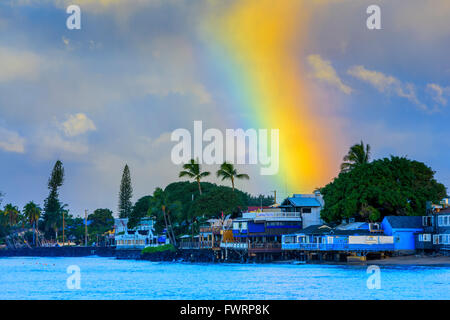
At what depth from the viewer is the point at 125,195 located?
17025 cm

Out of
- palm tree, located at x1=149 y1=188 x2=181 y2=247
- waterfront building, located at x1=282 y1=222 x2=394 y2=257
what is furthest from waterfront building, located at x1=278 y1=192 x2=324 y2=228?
Answer: palm tree, located at x1=149 y1=188 x2=181 y2=247

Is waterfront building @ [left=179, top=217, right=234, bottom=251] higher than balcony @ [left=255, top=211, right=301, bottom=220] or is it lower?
lower

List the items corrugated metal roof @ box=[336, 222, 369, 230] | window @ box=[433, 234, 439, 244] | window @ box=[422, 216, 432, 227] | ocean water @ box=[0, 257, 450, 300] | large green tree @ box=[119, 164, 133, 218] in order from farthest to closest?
1. large green tree @ box=[119, 164, 133, 218]
2. corrugated metal roof @ box=[336, 222, 369, 230]
3. window @ box=[422, 216, 432, 227]
4. window @ box=[433, 234, 439, 244]
5. ocean water @ box=[0, 257, 450, 300]

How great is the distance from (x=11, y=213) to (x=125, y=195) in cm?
4394

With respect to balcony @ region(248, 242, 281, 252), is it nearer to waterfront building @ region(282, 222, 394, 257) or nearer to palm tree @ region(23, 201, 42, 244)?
waterfront building @ region(282, 222, 394, 257)

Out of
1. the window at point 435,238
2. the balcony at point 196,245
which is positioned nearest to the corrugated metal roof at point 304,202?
the balcony at point 196,245

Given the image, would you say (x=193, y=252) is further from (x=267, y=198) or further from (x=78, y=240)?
→ (x=78, y=240)

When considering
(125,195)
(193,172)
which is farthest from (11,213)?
(193,172)

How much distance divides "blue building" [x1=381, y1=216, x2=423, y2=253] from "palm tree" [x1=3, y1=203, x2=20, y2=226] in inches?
5557

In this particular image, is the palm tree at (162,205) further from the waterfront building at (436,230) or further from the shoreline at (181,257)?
the waterfront building at (436,230)

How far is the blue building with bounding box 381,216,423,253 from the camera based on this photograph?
77312 mm

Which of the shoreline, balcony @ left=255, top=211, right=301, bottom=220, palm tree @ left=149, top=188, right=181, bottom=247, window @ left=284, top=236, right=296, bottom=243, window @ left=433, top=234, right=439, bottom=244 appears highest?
palm tree @ left=149, top=188, right=181, bottom=247

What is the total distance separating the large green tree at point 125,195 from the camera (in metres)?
169

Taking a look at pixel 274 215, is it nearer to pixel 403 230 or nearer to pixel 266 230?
pixel 266 230
